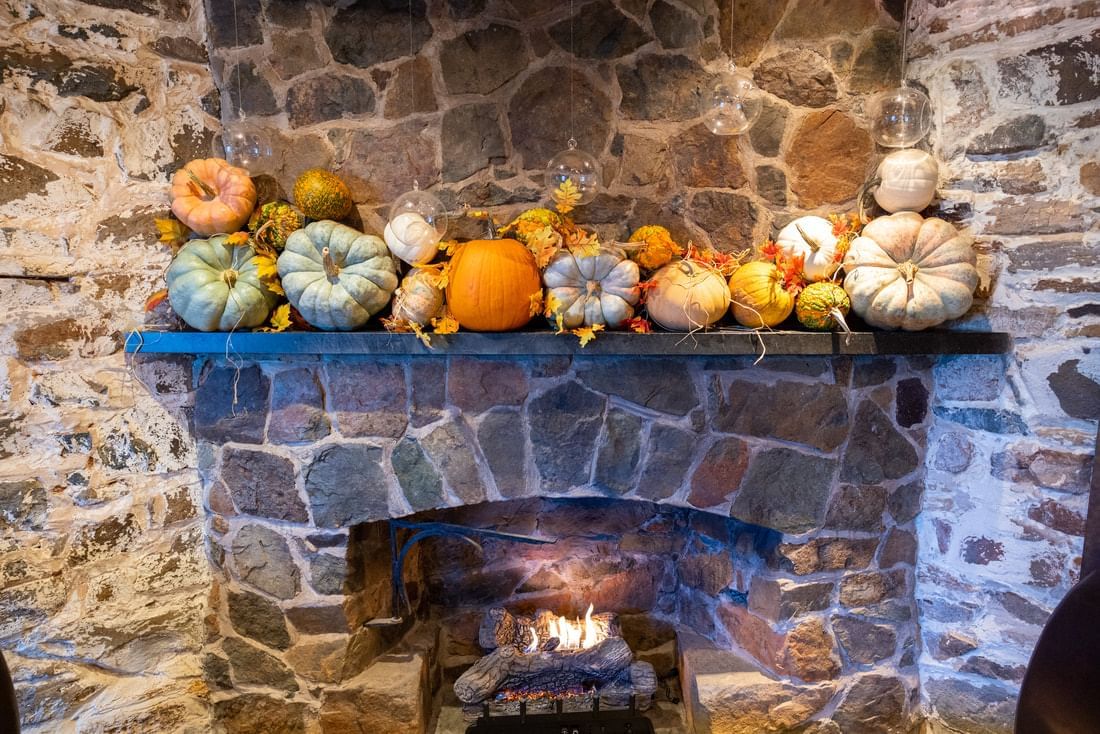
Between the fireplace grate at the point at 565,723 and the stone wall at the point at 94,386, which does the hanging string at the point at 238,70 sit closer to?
the stone wall at the point at 94,386

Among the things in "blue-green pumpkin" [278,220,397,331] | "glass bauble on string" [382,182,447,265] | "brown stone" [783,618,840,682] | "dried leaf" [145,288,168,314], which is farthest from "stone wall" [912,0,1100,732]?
"dried leaf" [145,288,168,314]

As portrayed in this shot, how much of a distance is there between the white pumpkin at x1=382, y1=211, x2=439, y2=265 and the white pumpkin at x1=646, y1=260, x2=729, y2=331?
0.79 m

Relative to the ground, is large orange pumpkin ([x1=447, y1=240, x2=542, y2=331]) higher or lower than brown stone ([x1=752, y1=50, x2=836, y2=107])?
lower

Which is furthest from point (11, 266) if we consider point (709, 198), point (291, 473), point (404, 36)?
point (709, 198)

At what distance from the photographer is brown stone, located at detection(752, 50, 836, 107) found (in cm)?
243

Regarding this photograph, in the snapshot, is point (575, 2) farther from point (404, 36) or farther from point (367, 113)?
point (367, 113)

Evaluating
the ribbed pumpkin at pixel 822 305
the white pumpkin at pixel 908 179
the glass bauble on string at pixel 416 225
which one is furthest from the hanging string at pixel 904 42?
the glass bauble on string at pixel 416 225

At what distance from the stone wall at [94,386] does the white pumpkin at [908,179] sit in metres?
2.61

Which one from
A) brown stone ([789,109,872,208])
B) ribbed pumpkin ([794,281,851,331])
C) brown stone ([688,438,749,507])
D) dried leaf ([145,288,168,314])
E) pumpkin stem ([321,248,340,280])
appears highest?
brown stone ([789,109,872,208])

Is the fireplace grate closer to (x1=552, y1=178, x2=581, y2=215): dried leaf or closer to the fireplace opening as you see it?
the fireplace opening

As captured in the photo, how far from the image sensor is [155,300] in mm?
2424

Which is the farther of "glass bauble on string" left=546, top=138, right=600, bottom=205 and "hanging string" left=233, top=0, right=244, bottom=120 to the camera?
"hanging string" left=233, top=0, right=244, bottom=120

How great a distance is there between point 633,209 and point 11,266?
2.24 metres

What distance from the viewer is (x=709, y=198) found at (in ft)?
8.18
